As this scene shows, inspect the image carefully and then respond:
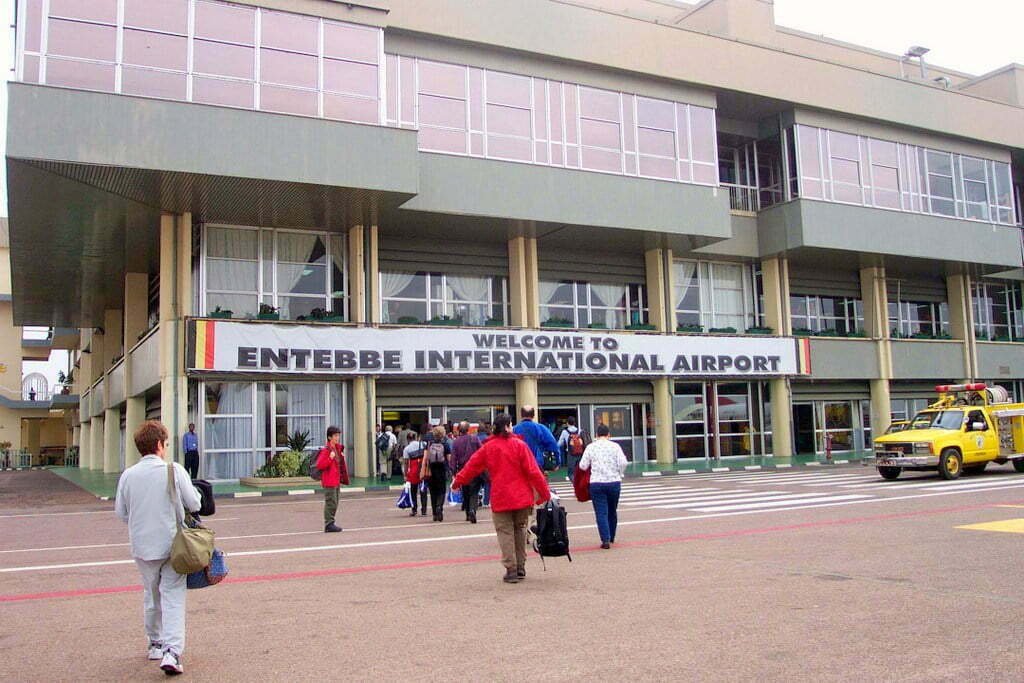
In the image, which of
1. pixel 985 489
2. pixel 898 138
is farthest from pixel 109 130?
pixel 898 138

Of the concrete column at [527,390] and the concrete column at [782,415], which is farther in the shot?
the concrete column at [782,415]

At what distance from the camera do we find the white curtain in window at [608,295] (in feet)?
109

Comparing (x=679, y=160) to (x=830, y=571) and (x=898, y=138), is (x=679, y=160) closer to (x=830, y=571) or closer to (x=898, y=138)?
(x=898, y=138)

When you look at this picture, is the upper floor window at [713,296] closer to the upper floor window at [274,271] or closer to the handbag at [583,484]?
the upper floor window at [274,271]

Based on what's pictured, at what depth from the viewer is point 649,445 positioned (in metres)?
33.5

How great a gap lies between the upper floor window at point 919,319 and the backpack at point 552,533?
34.9 meters

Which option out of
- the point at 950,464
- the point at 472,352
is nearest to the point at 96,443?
the point at 472,352

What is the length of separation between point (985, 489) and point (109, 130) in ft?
69.0

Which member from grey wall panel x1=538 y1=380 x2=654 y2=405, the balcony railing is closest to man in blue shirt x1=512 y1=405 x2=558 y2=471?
grey wall panel x1=538 y1=380 x2=654 y2=405

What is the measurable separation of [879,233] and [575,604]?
31674 mm

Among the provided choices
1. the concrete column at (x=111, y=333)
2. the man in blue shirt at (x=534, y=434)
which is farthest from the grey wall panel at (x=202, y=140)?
the concrete column at (x=111, y=333)

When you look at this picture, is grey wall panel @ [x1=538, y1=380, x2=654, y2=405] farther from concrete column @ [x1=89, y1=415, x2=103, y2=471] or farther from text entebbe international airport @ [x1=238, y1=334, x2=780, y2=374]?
concrete column @ [x1=89, y1=415, x2=103, y2=471]

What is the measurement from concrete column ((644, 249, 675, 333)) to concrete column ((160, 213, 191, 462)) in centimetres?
1655

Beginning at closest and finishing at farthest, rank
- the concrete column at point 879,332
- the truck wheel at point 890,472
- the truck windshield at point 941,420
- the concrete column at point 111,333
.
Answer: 1. the truck wheel at point 890,472
2. the truck windshield at point 941,420
3. the concrete column at point 879,332
4. the concrete column at point 111,333
